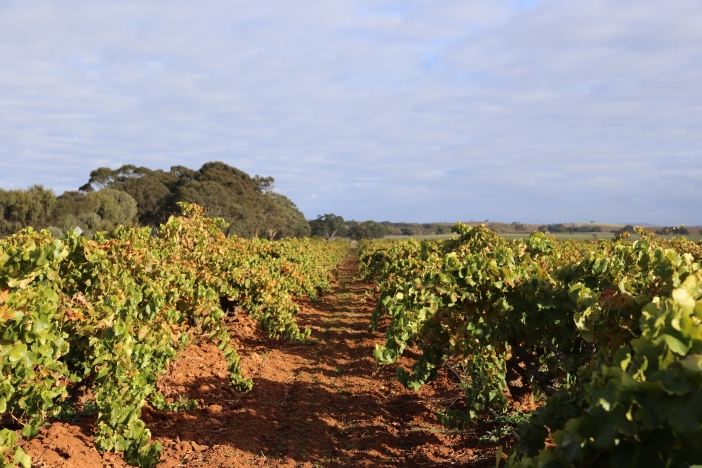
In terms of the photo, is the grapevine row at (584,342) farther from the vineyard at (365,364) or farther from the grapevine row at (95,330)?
the grapevine row at (95,330)

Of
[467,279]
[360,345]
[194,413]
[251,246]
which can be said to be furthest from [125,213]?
[467,279]

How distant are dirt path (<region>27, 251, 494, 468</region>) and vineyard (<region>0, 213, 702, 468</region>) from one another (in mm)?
36

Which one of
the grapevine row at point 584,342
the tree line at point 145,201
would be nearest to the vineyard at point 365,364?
the grapevine row at point 584,342

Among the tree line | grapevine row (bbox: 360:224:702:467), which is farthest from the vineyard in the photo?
the tree line

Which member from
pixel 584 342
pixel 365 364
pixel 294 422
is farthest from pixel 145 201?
pixel 584 342

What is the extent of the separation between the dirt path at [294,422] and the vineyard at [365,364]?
0.04 metres

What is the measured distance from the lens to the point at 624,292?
3381 millimetres

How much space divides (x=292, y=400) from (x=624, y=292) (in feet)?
19.1

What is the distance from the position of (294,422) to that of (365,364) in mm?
3316

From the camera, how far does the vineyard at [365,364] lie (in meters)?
1.77

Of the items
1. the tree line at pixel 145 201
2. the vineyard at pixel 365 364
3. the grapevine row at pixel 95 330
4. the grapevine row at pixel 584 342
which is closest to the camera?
the grapevine row at pixel 584 342

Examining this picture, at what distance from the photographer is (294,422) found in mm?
7074

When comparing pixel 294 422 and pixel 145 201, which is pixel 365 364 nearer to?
pixel 294 422

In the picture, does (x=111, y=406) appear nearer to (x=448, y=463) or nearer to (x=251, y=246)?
(x=448, y=463)
